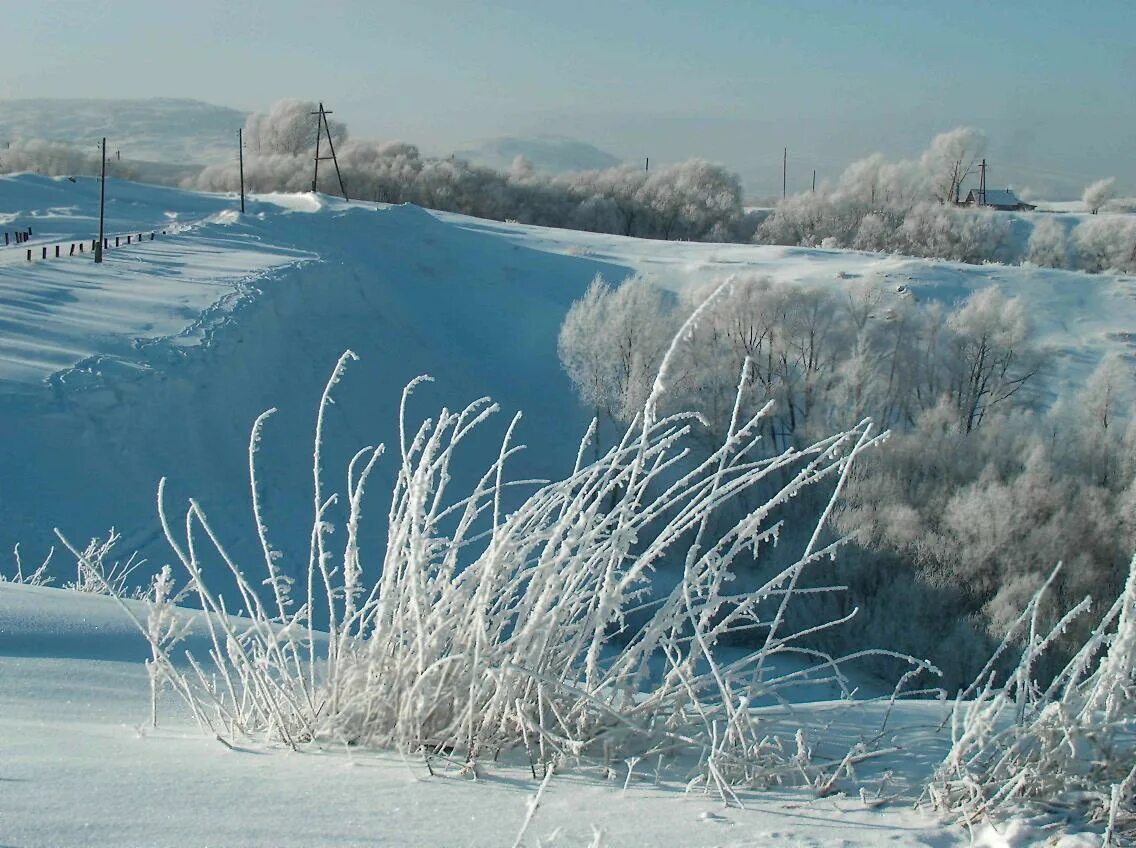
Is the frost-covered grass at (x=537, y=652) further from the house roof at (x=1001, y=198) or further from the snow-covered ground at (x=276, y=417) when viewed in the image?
the house roof at (x=1001, y=198)

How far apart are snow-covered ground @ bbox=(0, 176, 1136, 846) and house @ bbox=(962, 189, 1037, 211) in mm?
30190

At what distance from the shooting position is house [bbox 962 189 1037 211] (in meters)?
59.8

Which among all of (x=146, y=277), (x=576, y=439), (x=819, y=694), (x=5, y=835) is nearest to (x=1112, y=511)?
(x=819, y=694)

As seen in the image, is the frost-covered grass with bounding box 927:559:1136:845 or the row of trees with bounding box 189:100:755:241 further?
the row of trees with bounding box 189:100:755:241

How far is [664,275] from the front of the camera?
31.5 metres

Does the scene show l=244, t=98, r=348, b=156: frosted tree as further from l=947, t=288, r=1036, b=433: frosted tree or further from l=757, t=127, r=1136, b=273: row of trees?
l=947, t=288, r=1036, b=433: frosted tree

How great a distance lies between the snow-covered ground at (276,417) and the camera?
1593mm

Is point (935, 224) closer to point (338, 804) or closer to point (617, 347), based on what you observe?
point (617, 347)

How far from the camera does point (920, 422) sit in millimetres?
22297

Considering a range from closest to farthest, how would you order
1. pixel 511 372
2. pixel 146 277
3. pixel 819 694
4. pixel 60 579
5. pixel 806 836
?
pixel 806 836, pixel 60 579, pixel 819 694, pixel 146 277, pixel 511 372

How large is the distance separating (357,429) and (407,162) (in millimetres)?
41021

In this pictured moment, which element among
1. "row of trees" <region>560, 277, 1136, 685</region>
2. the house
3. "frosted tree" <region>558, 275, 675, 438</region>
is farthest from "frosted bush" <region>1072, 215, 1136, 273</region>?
"frosted tree" <region>558, 275, 675, 438</region>

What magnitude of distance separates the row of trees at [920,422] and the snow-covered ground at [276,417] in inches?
70.2

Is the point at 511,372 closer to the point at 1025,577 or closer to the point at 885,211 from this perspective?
the point at 1025,577
